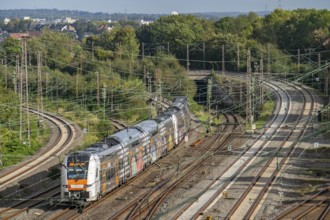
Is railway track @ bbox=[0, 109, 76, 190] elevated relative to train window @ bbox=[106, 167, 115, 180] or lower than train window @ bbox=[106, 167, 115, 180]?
lower

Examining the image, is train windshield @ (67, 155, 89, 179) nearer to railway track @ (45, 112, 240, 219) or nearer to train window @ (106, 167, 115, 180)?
railway track @ (45, 112, 240, 219)

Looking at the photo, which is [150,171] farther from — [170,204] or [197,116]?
[197,116]

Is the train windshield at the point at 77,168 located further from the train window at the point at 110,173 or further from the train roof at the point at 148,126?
the train roof at the point at 148,126

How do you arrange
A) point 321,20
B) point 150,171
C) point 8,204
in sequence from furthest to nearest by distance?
point 321,20 < point 150,171 < point 8,204

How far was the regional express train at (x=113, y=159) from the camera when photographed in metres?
21.0

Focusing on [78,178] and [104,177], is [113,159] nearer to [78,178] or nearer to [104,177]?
[104,177]

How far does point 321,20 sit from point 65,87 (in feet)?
114

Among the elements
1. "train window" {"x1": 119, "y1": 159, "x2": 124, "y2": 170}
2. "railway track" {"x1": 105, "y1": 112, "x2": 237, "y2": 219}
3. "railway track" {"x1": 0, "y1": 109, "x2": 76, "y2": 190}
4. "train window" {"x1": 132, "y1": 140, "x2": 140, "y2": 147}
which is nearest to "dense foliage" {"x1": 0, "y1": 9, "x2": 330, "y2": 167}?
"railway track" {"x1": 0, "y1": 109, "x2": 76, "y2": 190}

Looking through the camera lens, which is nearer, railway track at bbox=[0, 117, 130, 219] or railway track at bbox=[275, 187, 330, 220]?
railway track at bbox=[275, 187, 330, 220]

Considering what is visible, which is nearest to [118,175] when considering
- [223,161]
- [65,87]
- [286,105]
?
[223,161]

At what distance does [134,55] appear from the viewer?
79312mm

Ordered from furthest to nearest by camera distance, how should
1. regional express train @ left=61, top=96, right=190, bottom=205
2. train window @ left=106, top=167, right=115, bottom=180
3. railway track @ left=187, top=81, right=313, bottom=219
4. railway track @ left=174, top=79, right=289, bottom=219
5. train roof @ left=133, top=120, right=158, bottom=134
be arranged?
1. train roof @ left=133, top=120, right=158, bottom=134
2. train window @ left=106, top=167, right=115, bottom=180
3. railway track @ left=187, top=81, right=313, bottom=219
4. railway track @ left=174, top=79, right=289, bottom=219
5. regional express train @ left=61, top=96, right=190, bottom=205

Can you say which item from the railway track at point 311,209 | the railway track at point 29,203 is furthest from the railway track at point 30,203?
the railway track at point 311,209

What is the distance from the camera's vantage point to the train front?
20.9 metres
